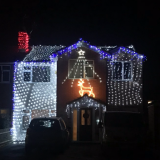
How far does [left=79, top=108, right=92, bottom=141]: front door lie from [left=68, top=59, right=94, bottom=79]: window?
2410mm

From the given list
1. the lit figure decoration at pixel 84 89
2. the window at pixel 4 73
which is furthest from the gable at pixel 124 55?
the window at pixel 4 73

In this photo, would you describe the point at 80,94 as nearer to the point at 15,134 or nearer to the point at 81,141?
the point at 81,141

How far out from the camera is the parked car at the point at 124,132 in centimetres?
1379

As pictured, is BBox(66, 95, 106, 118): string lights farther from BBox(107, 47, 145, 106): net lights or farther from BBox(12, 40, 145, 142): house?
BBox(107, 47, 145, 106): net lights

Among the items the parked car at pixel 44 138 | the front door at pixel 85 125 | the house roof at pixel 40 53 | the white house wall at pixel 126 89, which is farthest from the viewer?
the house roof at pixel 40 53

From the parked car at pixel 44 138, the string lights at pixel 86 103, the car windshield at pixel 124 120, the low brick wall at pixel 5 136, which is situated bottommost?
the low brick wall at pixel 5 136

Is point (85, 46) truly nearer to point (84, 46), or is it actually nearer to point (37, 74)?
point (84, 46)

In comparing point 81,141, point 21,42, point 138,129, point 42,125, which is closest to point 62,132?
point 42,125

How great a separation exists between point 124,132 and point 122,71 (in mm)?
7909

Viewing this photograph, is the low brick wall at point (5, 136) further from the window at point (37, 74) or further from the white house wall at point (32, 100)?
the window at point (37, 74)

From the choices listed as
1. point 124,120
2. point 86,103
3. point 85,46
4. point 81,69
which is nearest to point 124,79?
point 81,69

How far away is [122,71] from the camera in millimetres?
21391

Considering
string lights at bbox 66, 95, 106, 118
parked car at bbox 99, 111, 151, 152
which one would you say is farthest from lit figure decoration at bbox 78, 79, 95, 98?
parked car at bbox 99, 111, 151, 152

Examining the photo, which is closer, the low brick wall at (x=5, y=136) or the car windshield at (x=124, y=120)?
the car windshield at (x=124, y=120)
